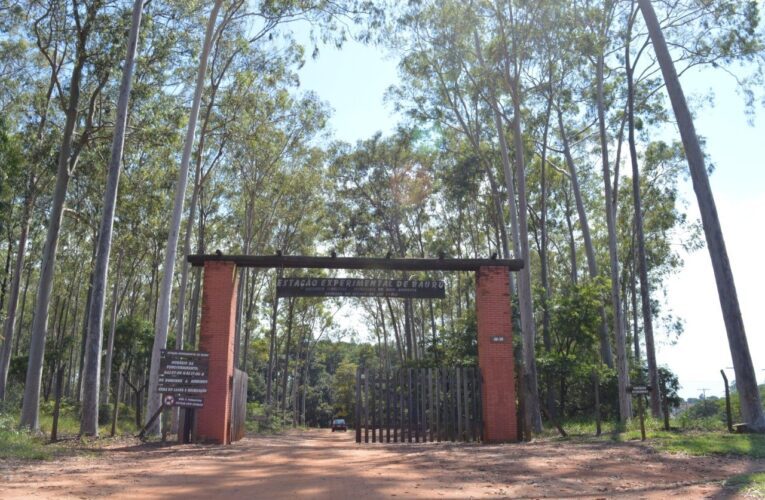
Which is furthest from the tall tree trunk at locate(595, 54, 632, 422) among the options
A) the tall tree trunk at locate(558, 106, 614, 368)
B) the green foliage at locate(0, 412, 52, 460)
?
the green foliage at locate(0, 412, 52, 460)

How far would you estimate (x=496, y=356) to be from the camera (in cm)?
1316

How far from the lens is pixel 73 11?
1565 cm

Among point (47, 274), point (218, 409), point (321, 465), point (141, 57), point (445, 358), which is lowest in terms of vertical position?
point (321, 465)

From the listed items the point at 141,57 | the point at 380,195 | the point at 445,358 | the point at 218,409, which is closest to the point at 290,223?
the point at 380,195

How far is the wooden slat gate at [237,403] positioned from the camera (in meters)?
13.4

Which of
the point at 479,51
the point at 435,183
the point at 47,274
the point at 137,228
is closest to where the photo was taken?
the point at 47,274

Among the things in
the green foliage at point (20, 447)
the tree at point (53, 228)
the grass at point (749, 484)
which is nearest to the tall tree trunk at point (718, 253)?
the grass at point (749, 484)

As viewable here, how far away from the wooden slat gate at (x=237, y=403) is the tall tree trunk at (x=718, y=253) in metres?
9.91

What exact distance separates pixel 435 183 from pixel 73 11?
59.1ft

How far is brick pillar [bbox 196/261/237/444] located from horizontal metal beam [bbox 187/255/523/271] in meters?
0.27

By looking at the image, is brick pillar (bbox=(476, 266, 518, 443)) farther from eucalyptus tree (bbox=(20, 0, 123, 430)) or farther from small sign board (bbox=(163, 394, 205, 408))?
eucalyptus tree (bbox=(20, 0, 123, 430))

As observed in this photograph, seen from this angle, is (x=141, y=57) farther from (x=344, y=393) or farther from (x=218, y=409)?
(x=344, y=393)

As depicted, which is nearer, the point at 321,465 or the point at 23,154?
the point at 321,465

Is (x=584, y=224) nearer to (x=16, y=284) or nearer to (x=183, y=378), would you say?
(x=183, y=378)
